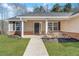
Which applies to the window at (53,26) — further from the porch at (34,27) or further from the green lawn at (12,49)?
the green lawn at (12,49)

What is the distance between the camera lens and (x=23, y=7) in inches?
1107

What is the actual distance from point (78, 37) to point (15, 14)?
9440 millimetres

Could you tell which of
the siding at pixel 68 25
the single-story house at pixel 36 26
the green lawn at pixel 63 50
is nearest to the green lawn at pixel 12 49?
the green lawn at pixel 63 50

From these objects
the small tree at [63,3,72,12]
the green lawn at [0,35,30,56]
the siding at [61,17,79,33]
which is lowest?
the green lawn at [0,35,30,56]

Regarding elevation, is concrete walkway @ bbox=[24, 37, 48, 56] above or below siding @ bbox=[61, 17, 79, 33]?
below

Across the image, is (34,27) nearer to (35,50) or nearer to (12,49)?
(12,49)

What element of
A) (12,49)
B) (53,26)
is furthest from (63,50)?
(53,26)

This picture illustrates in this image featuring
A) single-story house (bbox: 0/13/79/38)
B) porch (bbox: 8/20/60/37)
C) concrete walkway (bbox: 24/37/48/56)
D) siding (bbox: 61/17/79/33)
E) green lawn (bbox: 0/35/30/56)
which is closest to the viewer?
concrete walkway (bbox: 24/37/48/56)

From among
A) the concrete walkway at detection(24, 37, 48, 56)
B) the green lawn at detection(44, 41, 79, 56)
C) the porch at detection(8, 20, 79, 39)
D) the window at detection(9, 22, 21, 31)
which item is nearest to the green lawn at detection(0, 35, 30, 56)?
the concrete walkway at detection(24, 37, 48, 56)

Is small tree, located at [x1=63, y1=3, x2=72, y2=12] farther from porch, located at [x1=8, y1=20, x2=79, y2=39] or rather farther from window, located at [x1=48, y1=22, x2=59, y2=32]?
window, located at [x1=48, y1=22, x2=59, y2=32]

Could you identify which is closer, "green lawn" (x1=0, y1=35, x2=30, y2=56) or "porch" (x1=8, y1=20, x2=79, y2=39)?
"green lawn" (x1=0, y1=35, x2=30, y2=56)

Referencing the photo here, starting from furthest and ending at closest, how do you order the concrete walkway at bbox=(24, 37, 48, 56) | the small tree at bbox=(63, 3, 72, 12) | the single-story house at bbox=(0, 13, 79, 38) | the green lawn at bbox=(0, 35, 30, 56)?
the small tree at bbox=(63, 3, 72, 12)
the single-story house at bbox=(0, 13, 79, 38)
the green lawn at bbox=(0, 35, 30, 56)
the concrete walkway at bbox=(24, 37, 48, 56)

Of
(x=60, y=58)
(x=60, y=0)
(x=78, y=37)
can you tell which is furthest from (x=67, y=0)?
(x=78, y=37)

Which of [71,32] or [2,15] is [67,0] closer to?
[71,32]
